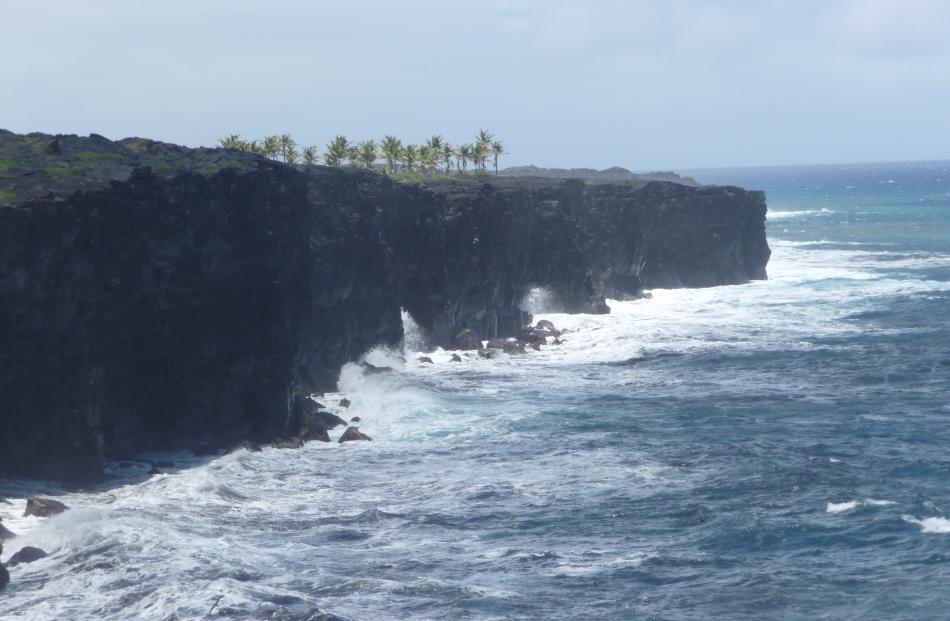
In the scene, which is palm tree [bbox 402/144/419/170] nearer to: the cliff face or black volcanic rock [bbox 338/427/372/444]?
the cliff face

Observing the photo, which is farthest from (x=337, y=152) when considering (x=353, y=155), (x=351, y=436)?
(x=351, y=436)

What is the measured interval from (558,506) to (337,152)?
58190 mm

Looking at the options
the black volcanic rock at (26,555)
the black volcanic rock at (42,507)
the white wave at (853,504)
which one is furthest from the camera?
the white wave at (853,504)

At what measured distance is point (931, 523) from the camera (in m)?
42.1

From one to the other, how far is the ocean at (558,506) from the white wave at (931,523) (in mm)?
→ 134

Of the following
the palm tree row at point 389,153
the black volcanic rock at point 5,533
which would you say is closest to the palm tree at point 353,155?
the palm tree row at point 389,153

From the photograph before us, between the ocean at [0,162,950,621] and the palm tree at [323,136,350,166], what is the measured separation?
85.6 ft

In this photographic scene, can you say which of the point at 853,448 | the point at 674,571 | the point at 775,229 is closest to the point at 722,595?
the point at 674,571

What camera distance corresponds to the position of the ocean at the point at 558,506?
35656 millimetres

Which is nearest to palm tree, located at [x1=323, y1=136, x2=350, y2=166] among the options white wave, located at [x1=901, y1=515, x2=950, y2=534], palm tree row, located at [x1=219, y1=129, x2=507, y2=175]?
palm tree row, located at [x1=219, y1=129, x2=507, y2=175]

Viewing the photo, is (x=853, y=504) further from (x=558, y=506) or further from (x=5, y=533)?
(x=5, y=533)

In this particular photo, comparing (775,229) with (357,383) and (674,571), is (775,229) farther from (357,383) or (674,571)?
(674,571)

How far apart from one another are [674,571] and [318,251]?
3564 centimetres

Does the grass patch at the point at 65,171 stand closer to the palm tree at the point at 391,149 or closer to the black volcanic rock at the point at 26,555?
the black volcanic rock at the point at 26,555
